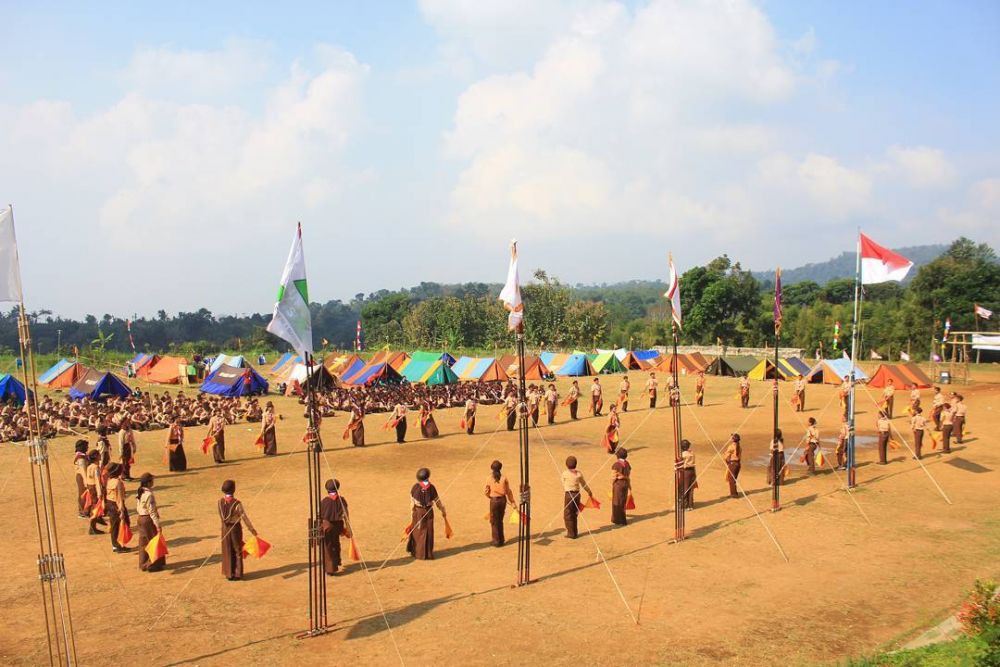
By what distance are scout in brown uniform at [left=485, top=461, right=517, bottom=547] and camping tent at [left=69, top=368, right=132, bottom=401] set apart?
95.7 ft

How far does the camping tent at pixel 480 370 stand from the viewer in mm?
46062

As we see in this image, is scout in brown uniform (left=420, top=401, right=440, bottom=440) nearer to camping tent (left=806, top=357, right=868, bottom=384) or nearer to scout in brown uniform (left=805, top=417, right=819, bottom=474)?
scout in brown uniform (left=805, top=417, right=819, bottom=474)

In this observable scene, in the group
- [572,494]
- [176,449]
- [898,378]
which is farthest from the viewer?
[898,378]

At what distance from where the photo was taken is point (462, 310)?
81.4m

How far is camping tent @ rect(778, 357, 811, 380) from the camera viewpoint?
43.9 meters

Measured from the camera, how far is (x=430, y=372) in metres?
43.7

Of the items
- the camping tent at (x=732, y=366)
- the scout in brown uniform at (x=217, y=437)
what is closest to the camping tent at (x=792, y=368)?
the camping tent at (x=732, y=366)

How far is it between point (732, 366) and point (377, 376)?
23.8m

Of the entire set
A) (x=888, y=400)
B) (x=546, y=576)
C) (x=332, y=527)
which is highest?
(x=332, y=527)

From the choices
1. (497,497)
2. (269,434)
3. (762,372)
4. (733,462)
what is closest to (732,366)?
(762,372)

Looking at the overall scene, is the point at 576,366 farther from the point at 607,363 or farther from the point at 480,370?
the point at 480,370

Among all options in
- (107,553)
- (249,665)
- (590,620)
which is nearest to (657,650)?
(590,620)

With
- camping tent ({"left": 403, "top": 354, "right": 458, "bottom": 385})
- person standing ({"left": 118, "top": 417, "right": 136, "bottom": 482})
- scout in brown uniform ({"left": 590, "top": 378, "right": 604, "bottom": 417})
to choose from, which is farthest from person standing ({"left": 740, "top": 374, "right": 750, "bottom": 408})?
person standing ({"left": 118, "top": 417, "right": 136, "bottom": 482})

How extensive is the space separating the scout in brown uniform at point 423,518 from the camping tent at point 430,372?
29.9 m
